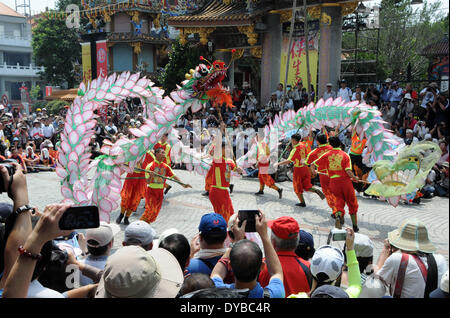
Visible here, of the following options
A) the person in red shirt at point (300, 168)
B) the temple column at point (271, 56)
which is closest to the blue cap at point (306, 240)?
the person in red shirt at point (300, 168)

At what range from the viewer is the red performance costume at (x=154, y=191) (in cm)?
675

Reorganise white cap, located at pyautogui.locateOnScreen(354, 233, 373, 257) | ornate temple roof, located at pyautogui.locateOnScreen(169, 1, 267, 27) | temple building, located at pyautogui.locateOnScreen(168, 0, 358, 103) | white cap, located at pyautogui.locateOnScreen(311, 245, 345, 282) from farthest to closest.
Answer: ornate temple roof, located at pyautogui.locateOnScreen(169, 1, 267, 27)
temple building, located at pyautogui.locateOnScreen(168, 0, 358, 103)
white cap, located at pyautogui.locateOnScreen(354, 233, 373, 257)
white cap, located at pyautogui.locateOnScreen(311, 245, 345, 282)

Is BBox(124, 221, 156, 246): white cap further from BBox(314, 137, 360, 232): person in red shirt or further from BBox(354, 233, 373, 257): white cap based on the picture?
BBox(314, 137, 360, 232): person in red shirt

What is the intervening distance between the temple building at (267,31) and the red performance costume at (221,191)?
8117 mm

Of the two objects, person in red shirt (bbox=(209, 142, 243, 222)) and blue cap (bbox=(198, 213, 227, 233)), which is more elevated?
blue cap (bbox=(198, 213, 227, 233))

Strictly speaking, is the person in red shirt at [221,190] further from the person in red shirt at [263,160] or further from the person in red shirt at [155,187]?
the person in red shirt at [263,160]

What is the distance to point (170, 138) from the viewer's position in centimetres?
759

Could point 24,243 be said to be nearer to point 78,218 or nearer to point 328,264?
point 78,218

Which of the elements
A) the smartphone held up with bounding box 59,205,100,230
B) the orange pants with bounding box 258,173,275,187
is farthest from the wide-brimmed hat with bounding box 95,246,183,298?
the orange pants with bounding box 258,173,275,187

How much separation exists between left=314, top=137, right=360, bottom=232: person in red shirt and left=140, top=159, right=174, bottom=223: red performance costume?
2721 mm

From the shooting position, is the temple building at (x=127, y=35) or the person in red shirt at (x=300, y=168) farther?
the temple building at (x=127, y=35)

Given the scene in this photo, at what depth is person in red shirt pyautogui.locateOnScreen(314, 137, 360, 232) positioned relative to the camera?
669cm

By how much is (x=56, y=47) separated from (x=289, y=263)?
3750cm

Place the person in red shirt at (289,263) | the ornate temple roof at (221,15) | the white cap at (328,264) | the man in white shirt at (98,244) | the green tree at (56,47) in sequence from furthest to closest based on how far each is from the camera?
the green tree at (56,47)
the ornate temple roof at (221,15)
the man in white shirt at (98,244)
the person in red shirt at (289,263)
the white cap at (328,264)
